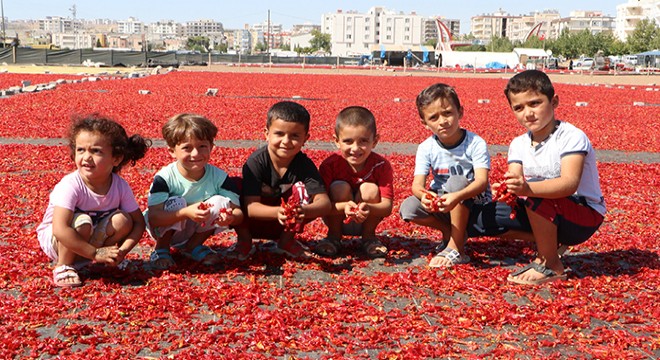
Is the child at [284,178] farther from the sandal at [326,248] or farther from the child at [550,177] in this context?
the child at [550,177]

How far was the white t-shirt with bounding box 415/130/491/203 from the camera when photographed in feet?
17.1

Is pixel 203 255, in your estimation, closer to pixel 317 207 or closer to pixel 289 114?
pixel 317 207

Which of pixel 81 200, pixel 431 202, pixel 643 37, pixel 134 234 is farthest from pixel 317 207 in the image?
pixel 643 37

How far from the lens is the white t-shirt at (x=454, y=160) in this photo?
17.1 ft

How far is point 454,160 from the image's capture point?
5.34 m

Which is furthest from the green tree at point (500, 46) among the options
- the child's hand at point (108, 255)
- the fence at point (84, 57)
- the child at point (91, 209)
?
the child's hand at point (108, 255)

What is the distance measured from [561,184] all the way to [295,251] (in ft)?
6.98

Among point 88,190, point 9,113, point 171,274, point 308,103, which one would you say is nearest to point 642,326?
point 171,274

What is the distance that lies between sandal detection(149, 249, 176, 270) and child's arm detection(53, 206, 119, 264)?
0.59m

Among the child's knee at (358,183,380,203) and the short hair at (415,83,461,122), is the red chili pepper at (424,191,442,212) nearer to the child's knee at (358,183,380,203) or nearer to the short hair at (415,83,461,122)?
the child's knee at (358,183,380,203)

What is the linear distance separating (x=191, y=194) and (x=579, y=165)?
2.85 m

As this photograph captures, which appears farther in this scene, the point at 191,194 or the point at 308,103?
the point at 308,103

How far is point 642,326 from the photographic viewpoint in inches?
164

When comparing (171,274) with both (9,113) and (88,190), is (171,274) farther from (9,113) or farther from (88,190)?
(9,113)
